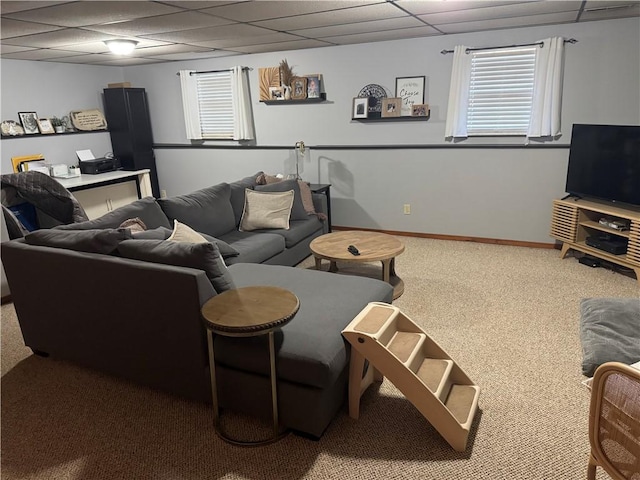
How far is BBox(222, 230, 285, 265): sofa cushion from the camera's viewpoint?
3608 mm

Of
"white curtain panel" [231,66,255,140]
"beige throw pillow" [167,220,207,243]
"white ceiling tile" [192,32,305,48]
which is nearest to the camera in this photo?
"beige throw pillow" [167,220,207,243]

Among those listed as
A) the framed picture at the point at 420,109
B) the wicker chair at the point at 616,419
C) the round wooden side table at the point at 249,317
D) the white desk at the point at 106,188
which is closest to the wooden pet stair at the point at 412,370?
the round wooden side table at the point at 249,317

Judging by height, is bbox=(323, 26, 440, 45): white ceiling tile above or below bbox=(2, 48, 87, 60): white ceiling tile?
above

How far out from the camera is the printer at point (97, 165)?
5.82 metres

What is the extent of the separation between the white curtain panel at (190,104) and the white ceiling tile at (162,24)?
7.33 ft

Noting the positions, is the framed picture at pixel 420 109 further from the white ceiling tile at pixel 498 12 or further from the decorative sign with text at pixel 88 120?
the decorative sign with text at pixel 88 120

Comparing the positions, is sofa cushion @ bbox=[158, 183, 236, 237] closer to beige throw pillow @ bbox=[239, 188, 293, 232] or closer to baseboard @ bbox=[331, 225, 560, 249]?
beige throw pillow @ bbox=[239, 188, 293, 232]

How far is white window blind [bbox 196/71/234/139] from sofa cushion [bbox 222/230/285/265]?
2.37m

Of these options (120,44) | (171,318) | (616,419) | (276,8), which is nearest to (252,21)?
(276,8)

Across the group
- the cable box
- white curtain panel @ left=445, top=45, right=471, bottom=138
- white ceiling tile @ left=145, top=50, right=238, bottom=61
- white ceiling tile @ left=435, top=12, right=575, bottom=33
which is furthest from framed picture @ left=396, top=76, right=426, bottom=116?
the cable box

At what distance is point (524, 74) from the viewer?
4.46 metres

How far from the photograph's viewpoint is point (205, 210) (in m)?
3.96

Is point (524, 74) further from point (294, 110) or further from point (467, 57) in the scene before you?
point (294, 110)

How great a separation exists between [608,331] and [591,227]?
1.61 m
